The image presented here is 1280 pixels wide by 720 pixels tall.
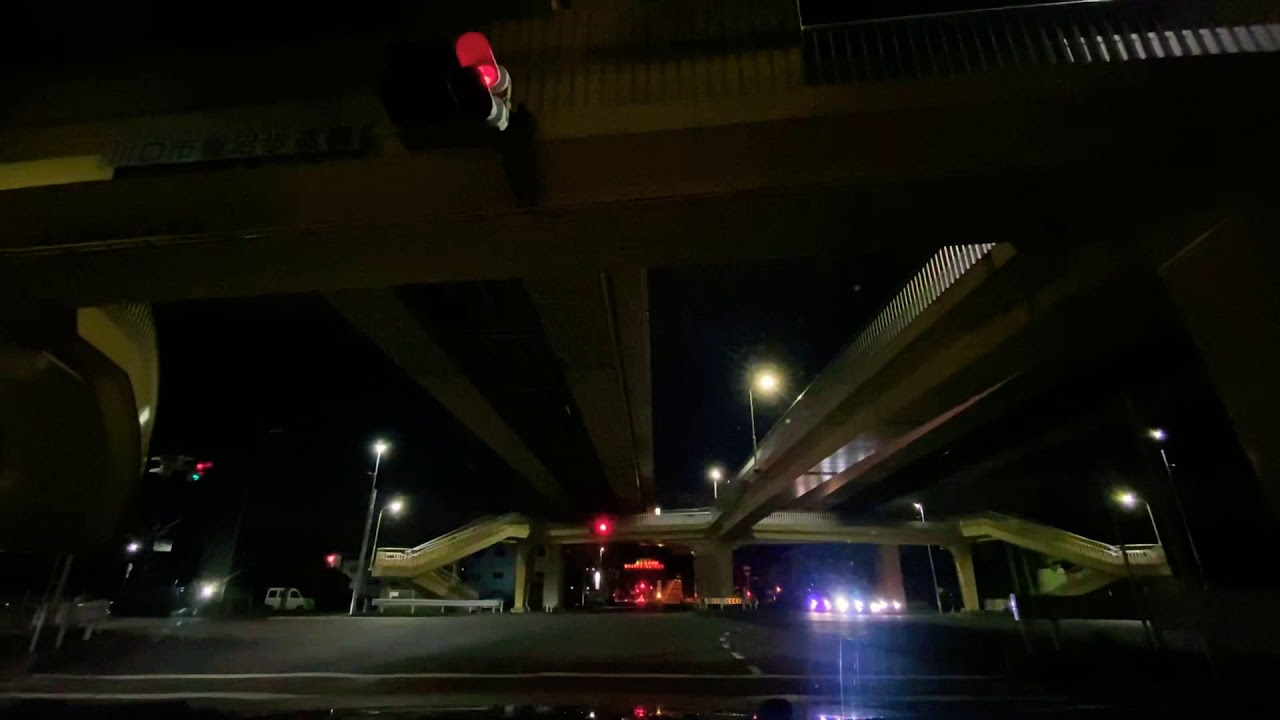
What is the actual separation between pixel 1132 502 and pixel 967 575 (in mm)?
38283

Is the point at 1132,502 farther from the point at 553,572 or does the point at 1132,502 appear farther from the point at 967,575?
the point at 553,572

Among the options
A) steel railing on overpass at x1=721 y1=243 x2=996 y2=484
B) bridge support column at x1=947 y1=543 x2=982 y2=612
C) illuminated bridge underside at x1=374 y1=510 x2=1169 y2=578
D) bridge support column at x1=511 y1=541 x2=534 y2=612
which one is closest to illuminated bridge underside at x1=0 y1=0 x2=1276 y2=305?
steel railing on overpass at x1=721 y1=243 x2=996 y2=484

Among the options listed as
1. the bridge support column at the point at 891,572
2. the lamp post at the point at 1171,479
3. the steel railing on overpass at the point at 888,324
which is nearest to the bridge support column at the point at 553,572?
the bridge support column at the point at 891,572

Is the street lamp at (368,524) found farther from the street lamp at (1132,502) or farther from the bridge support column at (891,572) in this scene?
the bridge support column at (891,572)

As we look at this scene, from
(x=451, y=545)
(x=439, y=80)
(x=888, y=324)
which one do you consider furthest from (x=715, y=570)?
(x=439, y=80)

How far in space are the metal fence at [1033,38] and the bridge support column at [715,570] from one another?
5020 cm

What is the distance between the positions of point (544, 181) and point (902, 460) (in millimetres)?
19974

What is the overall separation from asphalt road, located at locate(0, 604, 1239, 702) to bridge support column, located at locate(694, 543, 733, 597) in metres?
40.3

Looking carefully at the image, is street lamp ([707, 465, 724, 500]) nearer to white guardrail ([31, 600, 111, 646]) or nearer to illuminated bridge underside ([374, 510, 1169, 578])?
illuminated bridge underside ([374, 510, 1169, 578])

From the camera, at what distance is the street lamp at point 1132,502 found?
1483 centimetres

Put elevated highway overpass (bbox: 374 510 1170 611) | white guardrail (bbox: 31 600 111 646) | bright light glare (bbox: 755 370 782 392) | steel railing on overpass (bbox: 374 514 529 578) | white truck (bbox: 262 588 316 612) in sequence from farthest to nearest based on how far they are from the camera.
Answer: steel railing on overpass (bbox: 374 514 529 578) → elevated highway overpass (bbox: 374 510 1170 611) → white truck (bbox: 262 588 316 612) → bright light glare (bbox: 755 370 782 392) → white guardrail (bbox: 31 600 111 646)

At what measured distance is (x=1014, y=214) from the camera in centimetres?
638

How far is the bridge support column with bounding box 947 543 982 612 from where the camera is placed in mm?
48875

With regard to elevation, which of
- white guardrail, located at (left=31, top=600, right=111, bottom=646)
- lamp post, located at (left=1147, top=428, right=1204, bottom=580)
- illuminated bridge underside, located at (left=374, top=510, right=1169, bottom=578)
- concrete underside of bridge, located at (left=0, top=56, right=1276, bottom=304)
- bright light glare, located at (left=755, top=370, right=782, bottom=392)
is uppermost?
bright light glare, located at (left=755, top=370, right=782, bottom=392)
